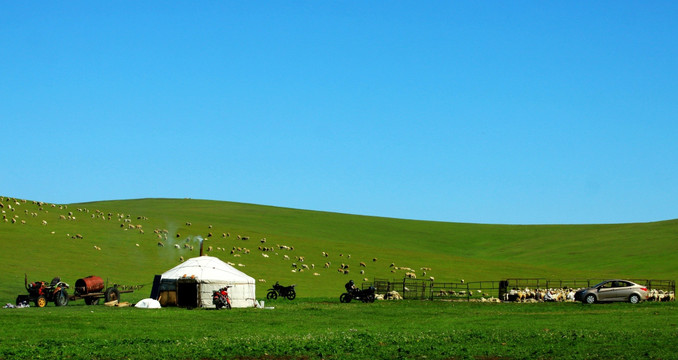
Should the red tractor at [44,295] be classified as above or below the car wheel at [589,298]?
above

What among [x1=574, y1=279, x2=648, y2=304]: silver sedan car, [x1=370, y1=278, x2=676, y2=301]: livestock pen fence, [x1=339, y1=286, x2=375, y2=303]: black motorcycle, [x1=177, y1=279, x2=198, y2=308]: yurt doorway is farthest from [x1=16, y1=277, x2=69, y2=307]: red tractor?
[x1=574, y1=279, x2=648, y2=304]: silver sedan car

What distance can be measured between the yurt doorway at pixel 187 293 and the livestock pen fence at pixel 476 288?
1872 centimetres

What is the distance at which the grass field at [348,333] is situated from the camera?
2541 cm

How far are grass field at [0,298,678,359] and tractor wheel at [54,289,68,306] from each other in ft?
19.3

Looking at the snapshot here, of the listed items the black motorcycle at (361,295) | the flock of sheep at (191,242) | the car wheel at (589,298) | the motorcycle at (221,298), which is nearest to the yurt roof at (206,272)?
the motorcycle at (221,298)

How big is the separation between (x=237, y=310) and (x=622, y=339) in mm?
27761

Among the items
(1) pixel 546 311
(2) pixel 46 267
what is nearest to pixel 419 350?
(1) pixel 546 311

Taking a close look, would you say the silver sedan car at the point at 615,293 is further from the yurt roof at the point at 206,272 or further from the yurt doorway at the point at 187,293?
the yurt doorway at the point at 187,293

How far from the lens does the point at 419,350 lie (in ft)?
85.8

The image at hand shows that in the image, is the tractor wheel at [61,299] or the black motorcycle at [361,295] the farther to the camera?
the black motorcycle at [361,295]

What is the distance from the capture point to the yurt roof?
2144 inches

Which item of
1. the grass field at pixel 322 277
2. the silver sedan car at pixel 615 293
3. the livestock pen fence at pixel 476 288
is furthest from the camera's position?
the livestock pen fence at pixel 476 288

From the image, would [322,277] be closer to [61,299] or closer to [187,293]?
[187,293]

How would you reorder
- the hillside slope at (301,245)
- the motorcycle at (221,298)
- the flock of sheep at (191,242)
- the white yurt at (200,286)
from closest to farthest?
the motorcycle at (221,298)
the white yurt at (200,286)
the hillside slope at (301,245)
the flock of sheep at (191,242)
